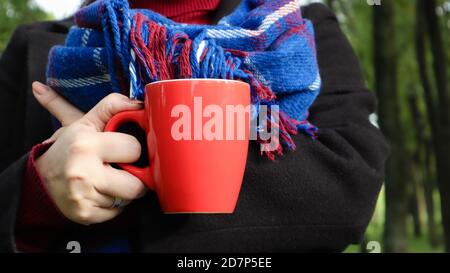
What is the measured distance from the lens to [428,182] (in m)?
15.6

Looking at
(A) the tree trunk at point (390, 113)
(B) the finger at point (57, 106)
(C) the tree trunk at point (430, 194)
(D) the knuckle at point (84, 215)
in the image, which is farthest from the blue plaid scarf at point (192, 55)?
(C) the tree trunk at point (430, 194)

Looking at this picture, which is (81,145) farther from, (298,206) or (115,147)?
(298,206)

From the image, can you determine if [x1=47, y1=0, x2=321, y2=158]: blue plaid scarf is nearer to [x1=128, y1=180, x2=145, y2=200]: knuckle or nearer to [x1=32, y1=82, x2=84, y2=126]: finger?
[x1=32, y1=82, x2=84, y2=126]: finger

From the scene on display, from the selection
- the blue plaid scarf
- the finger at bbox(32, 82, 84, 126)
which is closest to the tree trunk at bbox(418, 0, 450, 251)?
the blue plaid scarf

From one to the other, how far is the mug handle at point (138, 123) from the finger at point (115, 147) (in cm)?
2

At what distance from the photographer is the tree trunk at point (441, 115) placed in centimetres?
634

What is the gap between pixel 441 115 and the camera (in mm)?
6652

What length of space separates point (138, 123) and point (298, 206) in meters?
0.41

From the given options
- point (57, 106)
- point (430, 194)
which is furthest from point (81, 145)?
point (430, 194)

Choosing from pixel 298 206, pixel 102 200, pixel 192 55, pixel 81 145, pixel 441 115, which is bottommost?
pixel 441 115

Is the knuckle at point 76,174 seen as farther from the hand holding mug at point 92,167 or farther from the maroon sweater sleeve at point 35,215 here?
the maroon sweater sleeve at point 35,215
